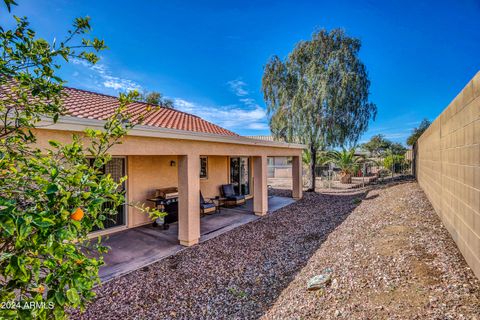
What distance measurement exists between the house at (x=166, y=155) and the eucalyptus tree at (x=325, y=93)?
4.91 meters

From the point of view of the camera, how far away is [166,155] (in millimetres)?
7875

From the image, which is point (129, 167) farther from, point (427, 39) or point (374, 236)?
point (427, 39)

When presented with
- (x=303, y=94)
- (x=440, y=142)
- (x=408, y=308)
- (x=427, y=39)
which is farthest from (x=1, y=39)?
(x=427, y=39)

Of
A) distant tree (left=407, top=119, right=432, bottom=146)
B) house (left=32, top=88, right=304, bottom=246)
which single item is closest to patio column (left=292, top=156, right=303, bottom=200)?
house (left=32, top=88, right=304, bottom=246)

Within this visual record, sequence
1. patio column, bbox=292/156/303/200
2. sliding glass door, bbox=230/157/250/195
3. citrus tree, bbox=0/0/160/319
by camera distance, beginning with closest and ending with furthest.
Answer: citrus tree, bbox=0/0/160/319 < sliding glass door, bbox=230/157/250/195 < patio column, bbox=292/156/303/200

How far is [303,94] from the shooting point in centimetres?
1744

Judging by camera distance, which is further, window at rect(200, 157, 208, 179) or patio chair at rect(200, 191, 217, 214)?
window at rect(200, 157, 208, 179)

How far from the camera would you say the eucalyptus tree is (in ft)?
54.2

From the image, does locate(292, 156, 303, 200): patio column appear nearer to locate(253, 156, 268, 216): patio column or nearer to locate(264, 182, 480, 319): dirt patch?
Answer: locate(253, 156, 268, 216): patio column

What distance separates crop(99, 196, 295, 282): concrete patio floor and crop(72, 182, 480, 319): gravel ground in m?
0.38

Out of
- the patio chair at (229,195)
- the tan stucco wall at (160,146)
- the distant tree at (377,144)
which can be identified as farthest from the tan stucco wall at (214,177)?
the distant tree at (377,144)

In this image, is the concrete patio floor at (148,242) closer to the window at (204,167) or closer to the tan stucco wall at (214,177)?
the tan stucco wall at (214,177)

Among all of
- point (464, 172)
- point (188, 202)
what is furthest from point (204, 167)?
point (464, 172)

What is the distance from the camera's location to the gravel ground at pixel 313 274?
3371 mm
